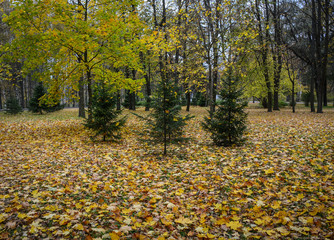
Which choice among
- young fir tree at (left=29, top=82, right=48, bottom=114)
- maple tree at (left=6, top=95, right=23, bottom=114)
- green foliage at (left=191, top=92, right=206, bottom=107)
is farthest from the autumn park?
green foliage at (left=191, top=92, right=206, bottom=107)

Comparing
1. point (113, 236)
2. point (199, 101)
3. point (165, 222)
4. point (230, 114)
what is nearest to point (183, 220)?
point (165, 222)

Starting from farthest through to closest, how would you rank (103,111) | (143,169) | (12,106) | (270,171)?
1. (12,106)
2. (103,111)
3. (143,169)
4. (270,171)

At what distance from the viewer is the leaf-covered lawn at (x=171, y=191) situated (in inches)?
119

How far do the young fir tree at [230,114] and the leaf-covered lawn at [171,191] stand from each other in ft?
1.96

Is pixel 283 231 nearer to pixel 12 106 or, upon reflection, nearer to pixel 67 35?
pixel 67 35

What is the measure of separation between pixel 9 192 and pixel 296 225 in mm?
5133

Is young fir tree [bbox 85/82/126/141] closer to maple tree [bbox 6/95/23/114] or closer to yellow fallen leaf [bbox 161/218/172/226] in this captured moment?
yellow fallen leaf [bbox 161/218/172/226]

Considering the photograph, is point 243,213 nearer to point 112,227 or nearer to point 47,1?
point 112,227

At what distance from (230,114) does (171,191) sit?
393 centimetres

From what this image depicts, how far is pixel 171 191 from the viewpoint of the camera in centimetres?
448

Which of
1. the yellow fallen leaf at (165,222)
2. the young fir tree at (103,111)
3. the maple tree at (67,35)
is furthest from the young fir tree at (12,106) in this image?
the yellow fallen leaf at (165,222)

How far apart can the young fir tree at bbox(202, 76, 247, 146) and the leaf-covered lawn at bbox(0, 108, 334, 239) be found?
1.96ft

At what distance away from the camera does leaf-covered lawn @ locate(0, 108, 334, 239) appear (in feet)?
9.93

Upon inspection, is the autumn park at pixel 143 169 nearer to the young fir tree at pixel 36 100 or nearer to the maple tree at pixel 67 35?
the maple tree at pixel 67 35
